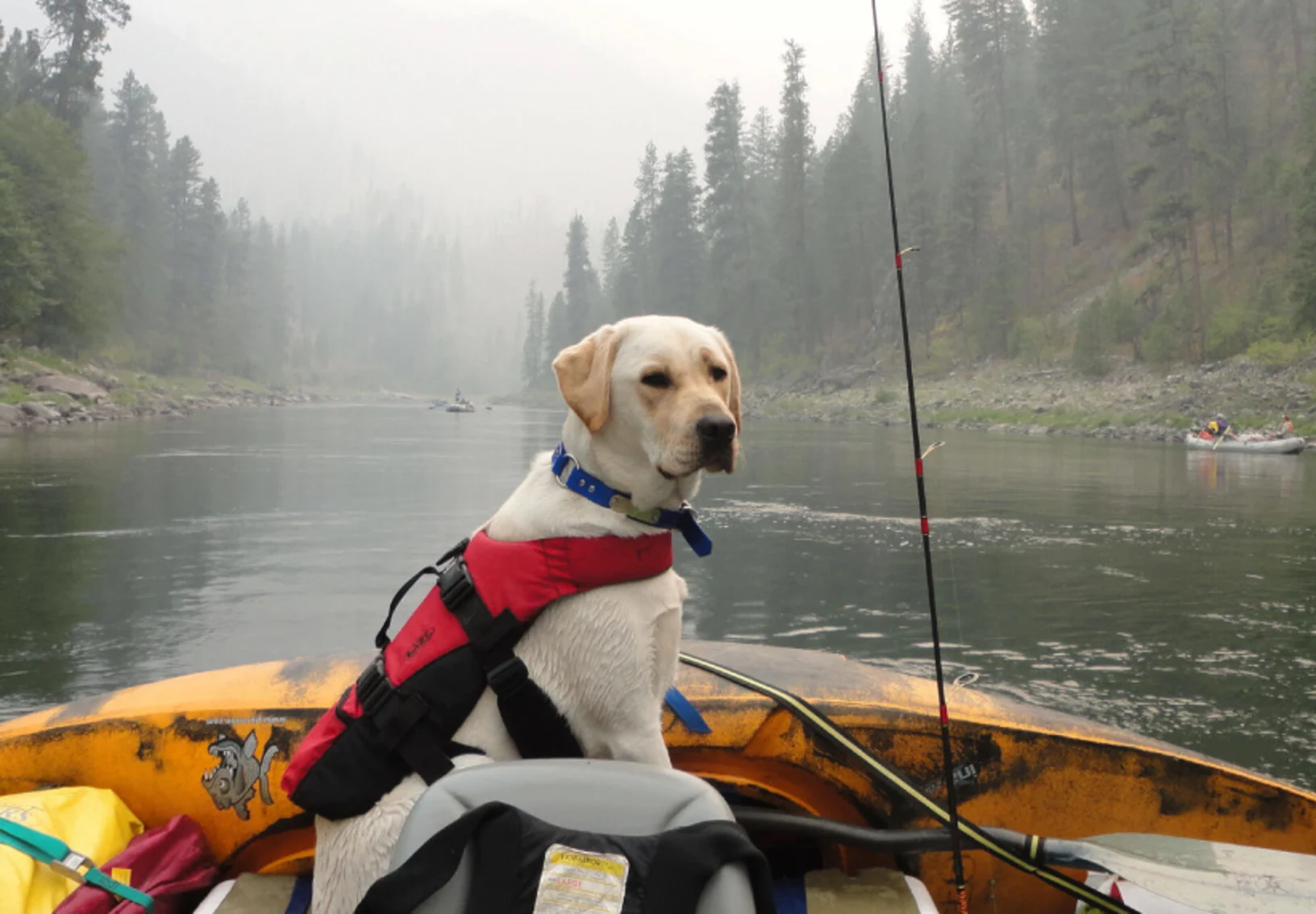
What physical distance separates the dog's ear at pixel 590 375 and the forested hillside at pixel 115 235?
4411 centimetres

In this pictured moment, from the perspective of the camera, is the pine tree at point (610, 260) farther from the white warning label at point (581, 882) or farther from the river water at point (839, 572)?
the white warning label at point (581, 882)

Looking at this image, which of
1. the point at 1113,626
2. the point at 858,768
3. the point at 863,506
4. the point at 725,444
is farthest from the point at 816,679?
the point at 863,506

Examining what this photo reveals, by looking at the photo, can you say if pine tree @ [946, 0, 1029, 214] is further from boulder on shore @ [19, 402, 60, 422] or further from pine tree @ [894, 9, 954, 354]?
boulder on shore @ [19, 402, 60, 422]

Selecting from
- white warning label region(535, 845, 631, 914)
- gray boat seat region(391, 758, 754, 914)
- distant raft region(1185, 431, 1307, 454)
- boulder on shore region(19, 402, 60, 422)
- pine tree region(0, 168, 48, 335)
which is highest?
pine tree region(0, 168, 48, 335)

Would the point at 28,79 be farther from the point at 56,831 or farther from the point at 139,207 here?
the point at 56,831

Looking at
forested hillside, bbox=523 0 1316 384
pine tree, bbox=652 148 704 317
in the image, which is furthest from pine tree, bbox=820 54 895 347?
pine tree, bbox=652 148 704 317

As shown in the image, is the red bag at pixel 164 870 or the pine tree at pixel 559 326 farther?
the pine tree at pixel 559 326

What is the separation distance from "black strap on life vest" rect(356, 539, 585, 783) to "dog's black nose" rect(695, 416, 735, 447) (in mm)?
640

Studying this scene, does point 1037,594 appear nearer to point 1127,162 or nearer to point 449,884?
point 449,884

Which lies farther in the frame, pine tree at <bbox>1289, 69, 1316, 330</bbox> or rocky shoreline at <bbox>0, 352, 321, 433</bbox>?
rocky shoreline at <bbox>0, 352, 321, 433</bbox>

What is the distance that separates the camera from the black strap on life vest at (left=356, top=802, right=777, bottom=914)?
1.75 meters

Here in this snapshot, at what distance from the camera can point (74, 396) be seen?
A: 3922cm

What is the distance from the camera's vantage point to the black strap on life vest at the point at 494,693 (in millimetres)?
2158

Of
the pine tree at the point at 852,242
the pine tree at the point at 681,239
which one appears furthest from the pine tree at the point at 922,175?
the pine tree at the point at 681,239
